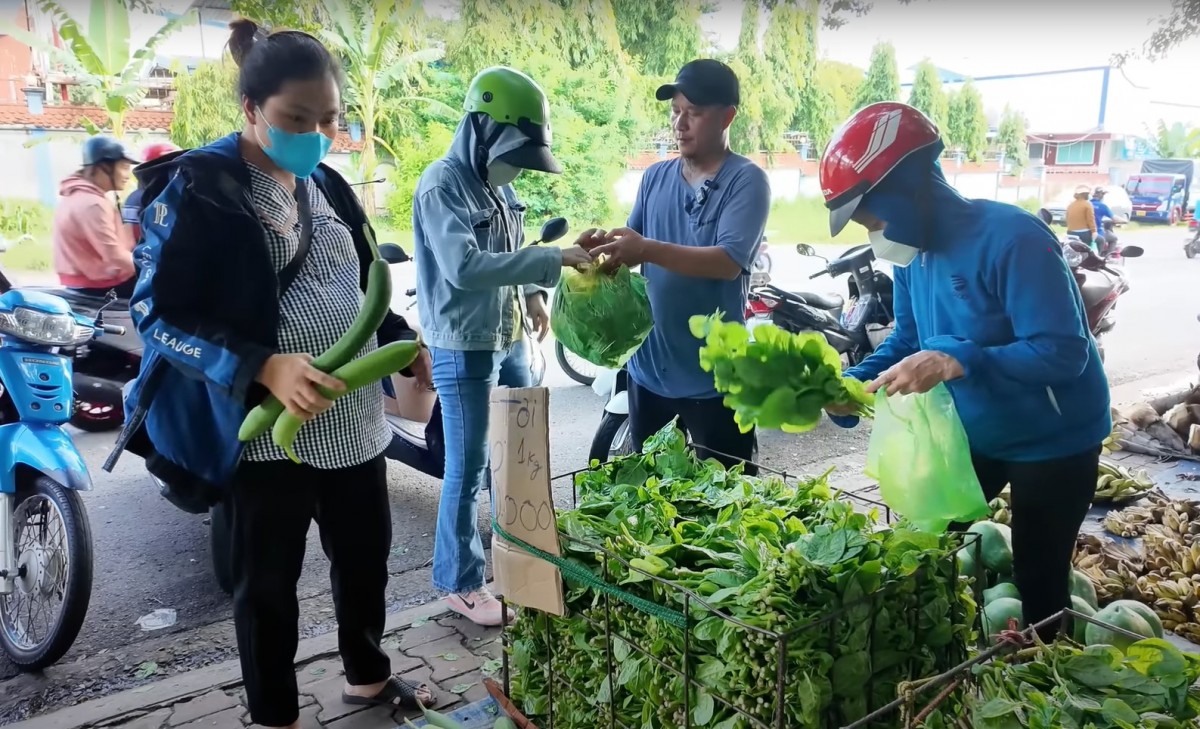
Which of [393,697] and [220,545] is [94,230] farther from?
[393,697]

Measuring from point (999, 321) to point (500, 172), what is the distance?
5.26ft

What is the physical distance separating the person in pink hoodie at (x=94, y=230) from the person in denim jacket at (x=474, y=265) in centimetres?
374

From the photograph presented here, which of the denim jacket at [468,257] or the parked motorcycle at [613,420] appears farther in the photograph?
the parked motorcycle at [613,420]

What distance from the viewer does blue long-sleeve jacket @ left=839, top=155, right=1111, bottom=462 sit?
1805 mm

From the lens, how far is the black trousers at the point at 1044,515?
2.00 meters

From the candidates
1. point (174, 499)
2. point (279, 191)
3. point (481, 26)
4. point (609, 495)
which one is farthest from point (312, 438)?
point (481, 26)

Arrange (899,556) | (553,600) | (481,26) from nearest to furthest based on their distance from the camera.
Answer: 1. (899,556)
2. (553,600)
3. (481,26)

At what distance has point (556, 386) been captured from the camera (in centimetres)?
755

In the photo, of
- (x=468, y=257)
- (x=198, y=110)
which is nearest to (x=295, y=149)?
(x=468, y=257)

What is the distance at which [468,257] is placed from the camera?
2521 mm

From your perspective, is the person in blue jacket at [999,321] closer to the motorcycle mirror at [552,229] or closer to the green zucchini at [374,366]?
the green zucchini at [374,366]

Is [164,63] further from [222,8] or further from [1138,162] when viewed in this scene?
[1138,162]

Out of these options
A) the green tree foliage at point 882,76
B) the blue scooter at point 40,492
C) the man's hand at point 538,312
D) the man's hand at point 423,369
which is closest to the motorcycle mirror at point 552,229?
the man's hand at point 538,312

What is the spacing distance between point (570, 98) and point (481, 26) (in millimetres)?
1580
